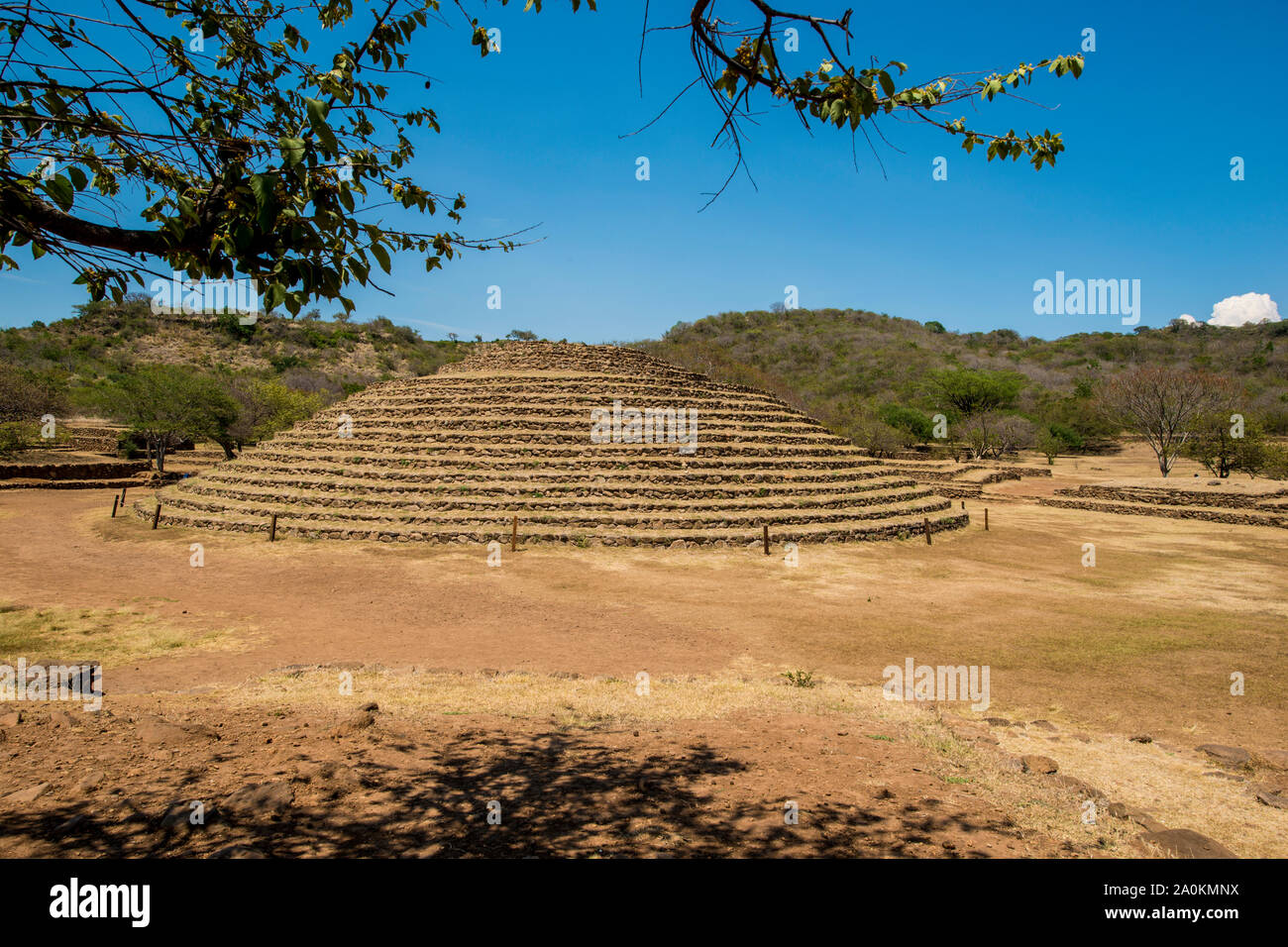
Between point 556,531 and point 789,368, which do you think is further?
point 789,368

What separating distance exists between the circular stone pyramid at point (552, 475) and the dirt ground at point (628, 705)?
2.01 meters

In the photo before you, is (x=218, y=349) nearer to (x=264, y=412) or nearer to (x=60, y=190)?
(x=264, y=412)

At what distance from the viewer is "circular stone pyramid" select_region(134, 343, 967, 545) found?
50.1 ft

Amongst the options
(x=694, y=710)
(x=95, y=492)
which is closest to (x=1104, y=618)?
(x=694, y=710)

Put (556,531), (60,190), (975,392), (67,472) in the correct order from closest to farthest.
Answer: (60,190) < (556,531) < (67,472) < (975,392)

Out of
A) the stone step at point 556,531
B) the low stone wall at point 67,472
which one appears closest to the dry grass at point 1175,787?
the stone step at point 556,531

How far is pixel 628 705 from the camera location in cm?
567

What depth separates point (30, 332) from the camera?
58.8 meters

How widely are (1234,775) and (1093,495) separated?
891 inches

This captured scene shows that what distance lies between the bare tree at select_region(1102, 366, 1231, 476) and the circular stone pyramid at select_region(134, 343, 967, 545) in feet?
50.1

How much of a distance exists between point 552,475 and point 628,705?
38.1 ft

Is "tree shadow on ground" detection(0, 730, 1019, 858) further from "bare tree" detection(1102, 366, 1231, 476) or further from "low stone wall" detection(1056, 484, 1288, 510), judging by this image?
"bare tree" detection(1102, 366, 1231, 476)

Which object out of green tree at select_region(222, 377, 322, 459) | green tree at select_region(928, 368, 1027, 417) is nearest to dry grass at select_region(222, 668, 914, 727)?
green tree at select_region(222, 377, 322, 459)

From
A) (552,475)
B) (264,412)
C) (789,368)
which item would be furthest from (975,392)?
(264,412)
